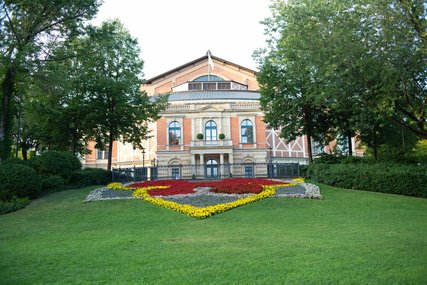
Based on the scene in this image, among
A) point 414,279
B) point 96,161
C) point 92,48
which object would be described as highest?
point 92,48

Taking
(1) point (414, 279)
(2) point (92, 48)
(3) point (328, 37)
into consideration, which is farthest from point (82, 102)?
(1) point (414, 279)

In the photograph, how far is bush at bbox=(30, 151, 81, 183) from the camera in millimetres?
18788

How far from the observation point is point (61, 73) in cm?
1823

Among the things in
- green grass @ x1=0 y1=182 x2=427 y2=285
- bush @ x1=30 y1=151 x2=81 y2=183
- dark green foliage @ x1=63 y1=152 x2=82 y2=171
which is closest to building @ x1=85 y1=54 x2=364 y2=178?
dark green foliage @ x1=63 y1=152 x2=82 y2=171

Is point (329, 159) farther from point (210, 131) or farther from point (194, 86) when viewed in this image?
point (194, 86)

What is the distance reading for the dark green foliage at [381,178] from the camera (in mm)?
16047

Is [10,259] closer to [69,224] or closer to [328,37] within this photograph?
[69,224]

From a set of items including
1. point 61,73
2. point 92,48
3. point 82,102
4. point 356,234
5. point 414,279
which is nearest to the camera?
point 414,279

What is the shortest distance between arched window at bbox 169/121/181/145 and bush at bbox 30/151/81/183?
2261 centimetres

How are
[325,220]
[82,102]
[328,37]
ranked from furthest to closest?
[82,102] < [328,37] < [325,220]

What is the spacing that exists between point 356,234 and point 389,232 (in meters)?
0.95

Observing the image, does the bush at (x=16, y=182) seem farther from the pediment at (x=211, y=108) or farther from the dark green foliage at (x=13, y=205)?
the pediment at (x=211, y=108)

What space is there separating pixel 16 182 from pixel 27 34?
7662 millimetres

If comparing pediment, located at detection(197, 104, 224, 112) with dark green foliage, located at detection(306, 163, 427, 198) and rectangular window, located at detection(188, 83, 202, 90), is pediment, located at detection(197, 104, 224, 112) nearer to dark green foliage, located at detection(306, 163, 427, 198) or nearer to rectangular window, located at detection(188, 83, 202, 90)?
rectangular window, located at detection(188, 83, 202, 90)
